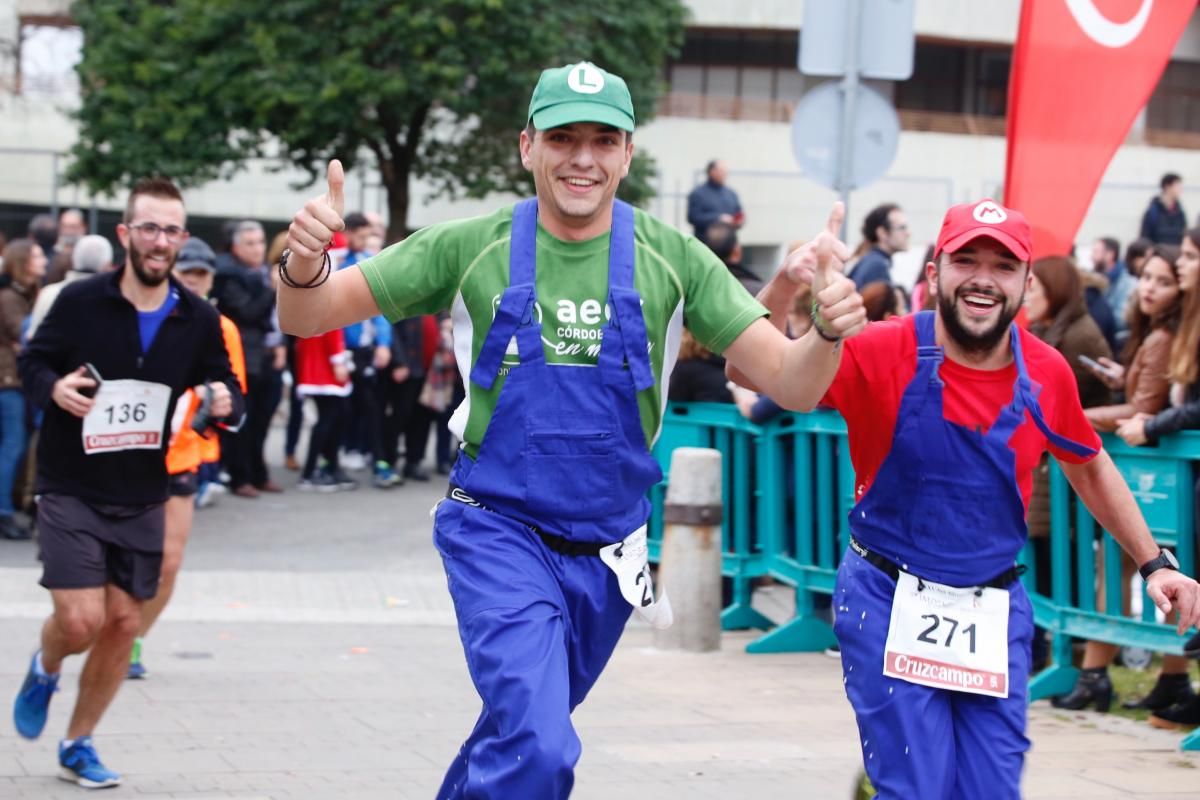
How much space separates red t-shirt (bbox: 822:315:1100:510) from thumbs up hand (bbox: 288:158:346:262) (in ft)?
4.60

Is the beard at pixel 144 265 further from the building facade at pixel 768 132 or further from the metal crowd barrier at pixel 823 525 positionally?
the building facade at pixel 768 132

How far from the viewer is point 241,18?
26047 millimetres

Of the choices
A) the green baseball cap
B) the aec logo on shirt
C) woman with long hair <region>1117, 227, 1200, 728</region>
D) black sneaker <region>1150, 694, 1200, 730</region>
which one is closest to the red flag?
woman with long hair <region>1117, 227, 1200, 728</region>

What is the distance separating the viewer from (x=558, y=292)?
4.54 meters

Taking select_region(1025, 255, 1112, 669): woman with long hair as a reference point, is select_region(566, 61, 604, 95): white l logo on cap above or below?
above

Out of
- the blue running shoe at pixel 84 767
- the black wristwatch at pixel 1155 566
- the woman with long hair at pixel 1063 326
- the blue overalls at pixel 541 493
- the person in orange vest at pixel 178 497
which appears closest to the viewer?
the blue overalls at pixel 541 493

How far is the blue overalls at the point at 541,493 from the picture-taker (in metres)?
4.38

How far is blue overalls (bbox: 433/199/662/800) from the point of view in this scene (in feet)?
14.4

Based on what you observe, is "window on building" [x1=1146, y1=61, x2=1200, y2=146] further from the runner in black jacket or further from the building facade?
the runner in black jacket

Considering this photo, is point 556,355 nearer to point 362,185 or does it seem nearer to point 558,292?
point 558,292

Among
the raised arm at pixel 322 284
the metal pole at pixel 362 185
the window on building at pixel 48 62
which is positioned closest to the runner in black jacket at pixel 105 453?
the raised arm at pixel 322 284

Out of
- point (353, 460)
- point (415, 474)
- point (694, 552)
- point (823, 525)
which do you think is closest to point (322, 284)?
point (694, 552)

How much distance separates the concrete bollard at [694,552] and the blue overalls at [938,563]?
4576 millimetres

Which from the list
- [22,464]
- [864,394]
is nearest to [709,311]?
[864,394]
